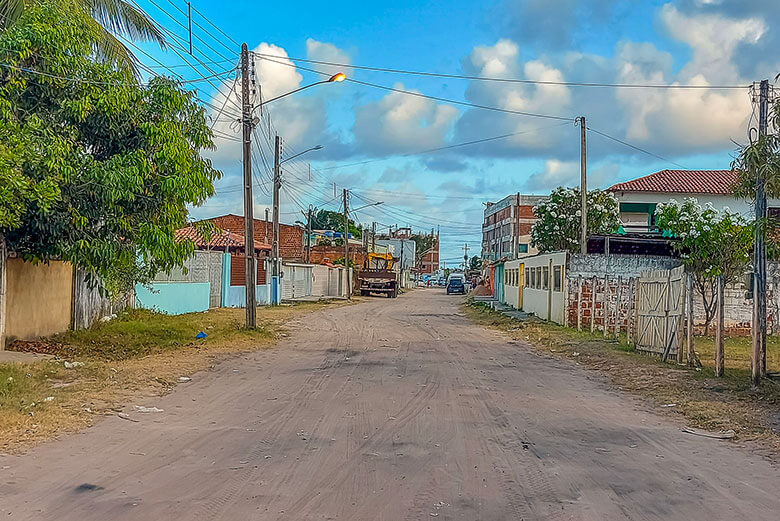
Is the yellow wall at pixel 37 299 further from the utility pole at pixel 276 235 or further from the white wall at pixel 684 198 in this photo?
the white wall at pixel 684 198

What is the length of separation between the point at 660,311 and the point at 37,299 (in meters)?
13.4

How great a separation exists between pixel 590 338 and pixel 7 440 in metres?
17.2

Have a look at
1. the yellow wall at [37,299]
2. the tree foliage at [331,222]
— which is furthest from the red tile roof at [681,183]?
the tree foliage at [331,222]

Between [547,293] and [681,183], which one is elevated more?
[681,183]

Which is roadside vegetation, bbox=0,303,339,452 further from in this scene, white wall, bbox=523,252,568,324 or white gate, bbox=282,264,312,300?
white gate, bbox=282,264,312,300

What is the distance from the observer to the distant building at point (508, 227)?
86.8m

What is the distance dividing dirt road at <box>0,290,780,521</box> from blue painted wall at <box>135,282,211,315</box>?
12395mm

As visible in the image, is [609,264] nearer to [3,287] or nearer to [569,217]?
[569,217]

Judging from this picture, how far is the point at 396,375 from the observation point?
564 inches

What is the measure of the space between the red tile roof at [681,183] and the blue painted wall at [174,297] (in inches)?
1208

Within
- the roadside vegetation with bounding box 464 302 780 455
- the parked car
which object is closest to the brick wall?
the parked car

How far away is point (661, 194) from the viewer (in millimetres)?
51312

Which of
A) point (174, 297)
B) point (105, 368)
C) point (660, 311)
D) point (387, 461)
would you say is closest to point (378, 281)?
point (174, 297)

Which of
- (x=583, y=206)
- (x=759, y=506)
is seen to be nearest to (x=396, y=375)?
(x=759, y=506)
